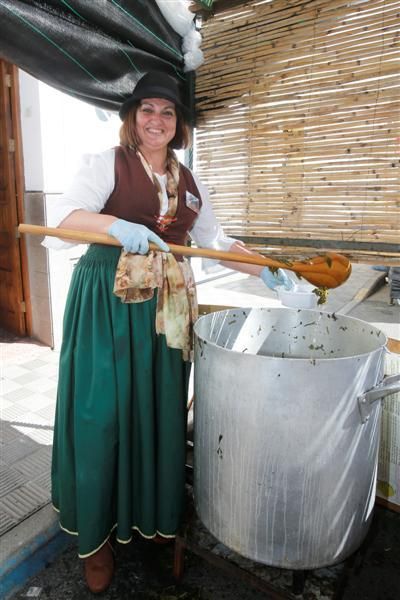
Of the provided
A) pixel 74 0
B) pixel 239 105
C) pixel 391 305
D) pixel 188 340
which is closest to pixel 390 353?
pixel 188 340

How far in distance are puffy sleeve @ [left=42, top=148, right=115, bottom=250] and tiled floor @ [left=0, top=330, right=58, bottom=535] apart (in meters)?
1.60

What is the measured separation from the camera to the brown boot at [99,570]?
1.88m

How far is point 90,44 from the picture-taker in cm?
213

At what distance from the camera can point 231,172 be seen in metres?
2.68

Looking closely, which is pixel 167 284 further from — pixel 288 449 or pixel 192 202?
pixel 288 449

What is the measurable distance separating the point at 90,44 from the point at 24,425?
255cm

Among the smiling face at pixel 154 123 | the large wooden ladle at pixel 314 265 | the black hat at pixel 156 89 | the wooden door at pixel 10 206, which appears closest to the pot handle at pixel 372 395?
the large wooden ladle at pixel 314 265

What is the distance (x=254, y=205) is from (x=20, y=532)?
7.24 feet

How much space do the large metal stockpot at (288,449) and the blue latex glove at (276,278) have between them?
0.82 m

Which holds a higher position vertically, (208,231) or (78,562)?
(208,231)

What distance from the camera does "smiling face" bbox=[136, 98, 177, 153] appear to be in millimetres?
1899

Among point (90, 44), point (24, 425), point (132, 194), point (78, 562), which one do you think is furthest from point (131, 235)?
A: point (24, 425)

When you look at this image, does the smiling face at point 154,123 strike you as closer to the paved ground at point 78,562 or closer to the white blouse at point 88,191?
the white blouse at point 88,191

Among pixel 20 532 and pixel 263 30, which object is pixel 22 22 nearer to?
pixel 263 30
